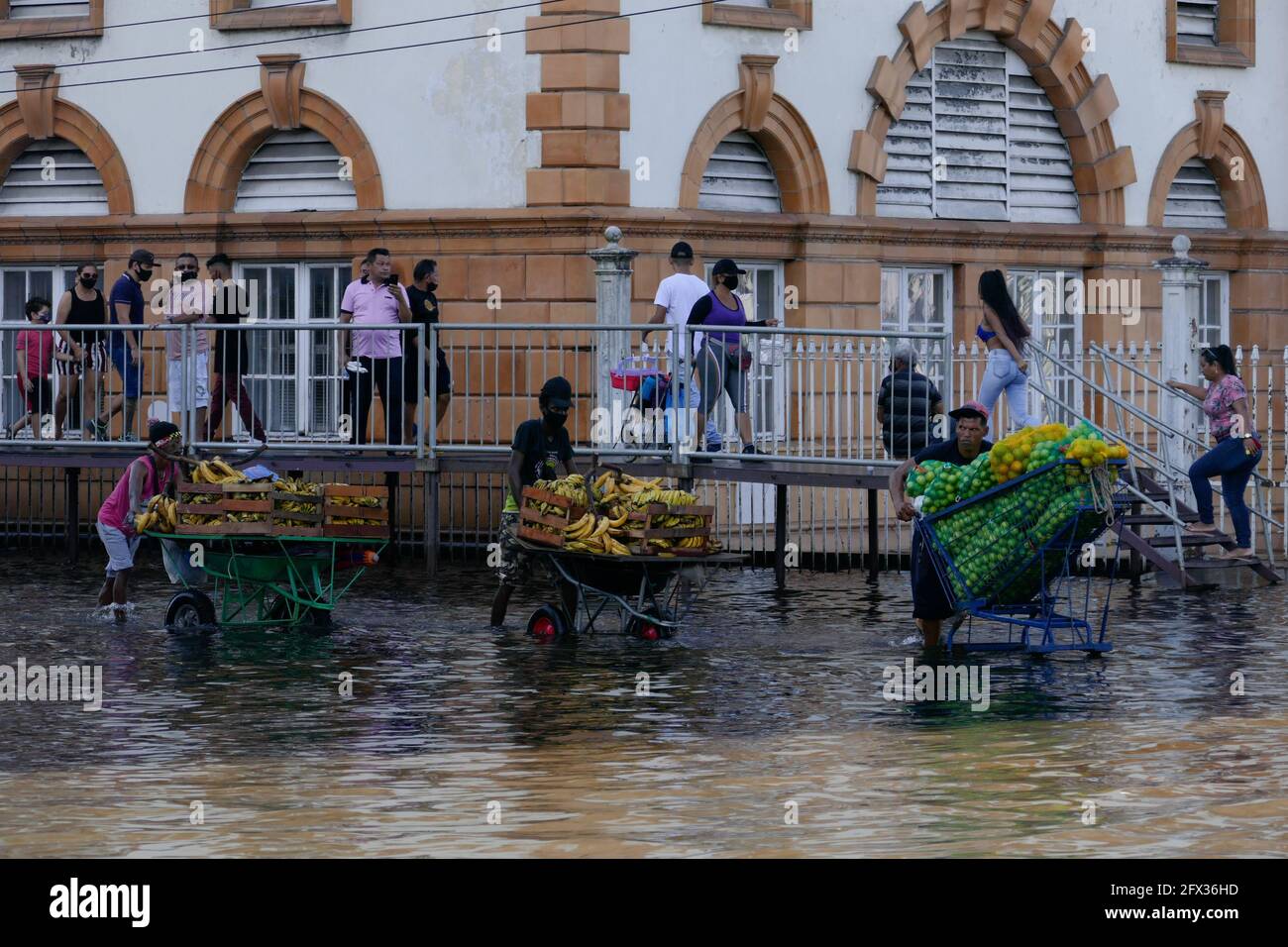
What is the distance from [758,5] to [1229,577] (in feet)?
24.5

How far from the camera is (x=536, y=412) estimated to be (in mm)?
22391

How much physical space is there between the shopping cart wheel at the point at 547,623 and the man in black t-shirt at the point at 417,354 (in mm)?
5162

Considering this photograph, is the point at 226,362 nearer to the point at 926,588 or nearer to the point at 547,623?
the point at 547,623

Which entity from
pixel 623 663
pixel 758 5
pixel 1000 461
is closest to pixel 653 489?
pixel 623 663

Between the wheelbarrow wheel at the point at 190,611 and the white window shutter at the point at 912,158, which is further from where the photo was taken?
the white window shutter at the point at 912,158

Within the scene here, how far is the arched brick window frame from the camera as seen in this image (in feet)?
88.0

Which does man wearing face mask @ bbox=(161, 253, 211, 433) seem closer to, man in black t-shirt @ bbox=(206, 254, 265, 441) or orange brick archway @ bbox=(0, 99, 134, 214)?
man in black t-shirt @ bbox=(206, 254, 265, 441)

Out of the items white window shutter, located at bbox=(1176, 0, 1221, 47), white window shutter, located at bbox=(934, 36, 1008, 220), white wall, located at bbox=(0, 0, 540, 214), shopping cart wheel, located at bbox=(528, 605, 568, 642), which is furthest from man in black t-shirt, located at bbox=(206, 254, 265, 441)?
white window shutter, located at bbox=(1176, 0, 1221, 47)

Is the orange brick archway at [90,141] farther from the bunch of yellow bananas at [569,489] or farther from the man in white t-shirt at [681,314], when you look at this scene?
the bunch of yellow bananas at [569,489]

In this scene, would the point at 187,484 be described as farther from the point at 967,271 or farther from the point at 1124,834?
the point at 967,271

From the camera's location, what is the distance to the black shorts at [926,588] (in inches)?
590

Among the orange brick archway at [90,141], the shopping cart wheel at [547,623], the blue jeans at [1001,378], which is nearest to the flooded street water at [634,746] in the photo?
the shopping cart wheel at [547,623]

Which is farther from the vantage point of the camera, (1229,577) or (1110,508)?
(1229,577)
